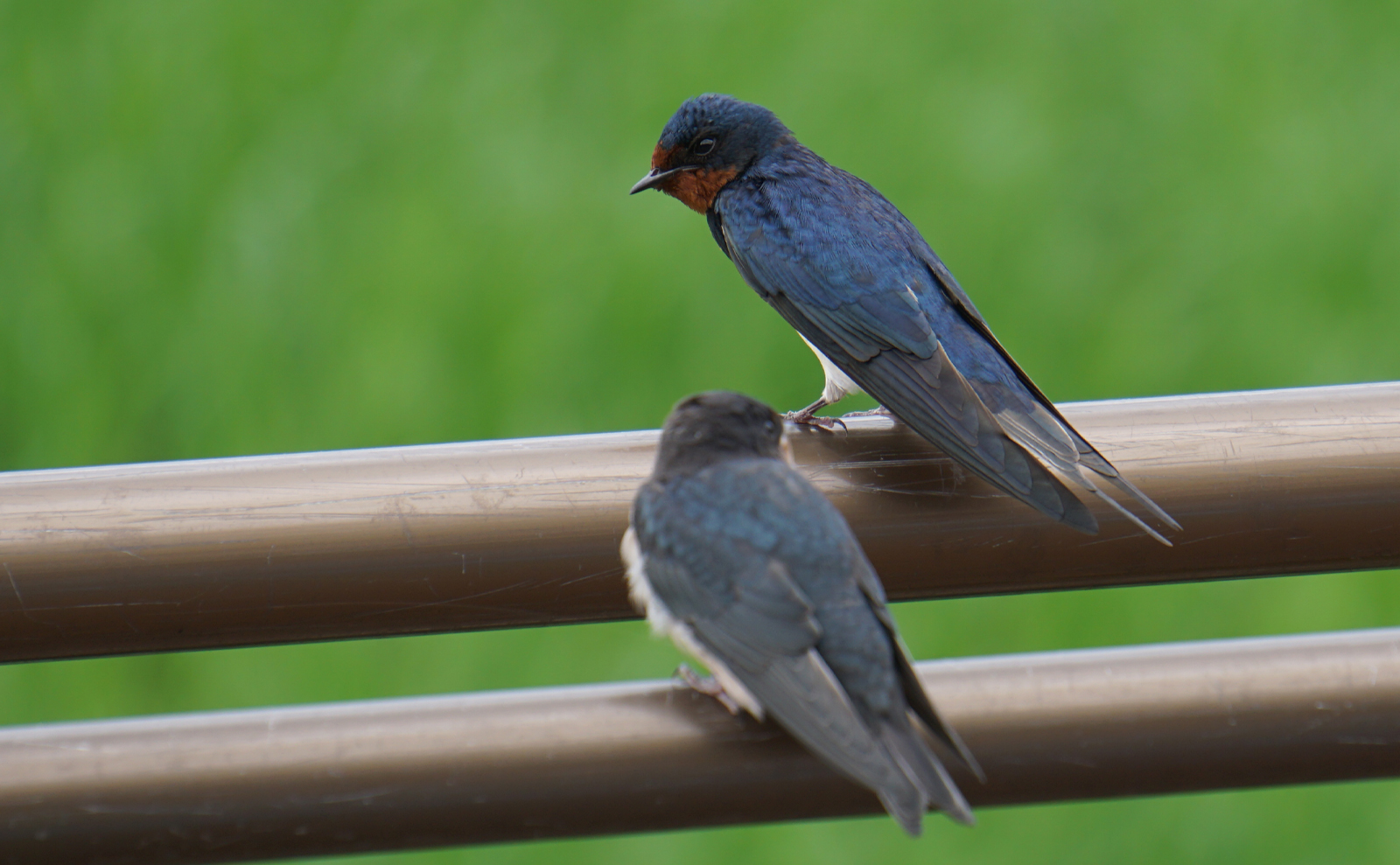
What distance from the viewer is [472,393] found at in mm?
3594

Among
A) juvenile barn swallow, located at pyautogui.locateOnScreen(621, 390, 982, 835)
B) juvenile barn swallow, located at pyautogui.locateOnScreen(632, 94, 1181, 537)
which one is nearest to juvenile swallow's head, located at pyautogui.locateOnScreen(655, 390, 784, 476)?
juvenile barn swallow, located at pyautogui.locateOnScreen(621, 390, 982, 835)

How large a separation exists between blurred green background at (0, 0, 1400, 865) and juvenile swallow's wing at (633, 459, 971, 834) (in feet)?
5.97

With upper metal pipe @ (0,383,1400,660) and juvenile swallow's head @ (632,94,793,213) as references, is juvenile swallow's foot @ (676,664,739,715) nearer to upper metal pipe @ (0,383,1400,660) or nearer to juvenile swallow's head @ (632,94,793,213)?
upper metal pipe @ (0,383,1400,660)

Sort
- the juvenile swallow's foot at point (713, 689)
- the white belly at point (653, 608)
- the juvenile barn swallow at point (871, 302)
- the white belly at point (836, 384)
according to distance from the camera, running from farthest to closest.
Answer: the white belly at point (836, 384)
the juvenile barn swallow at point (871, 302)
the white belly at point (653, 608)
the juvenile swallow's foot at point (713, 689)

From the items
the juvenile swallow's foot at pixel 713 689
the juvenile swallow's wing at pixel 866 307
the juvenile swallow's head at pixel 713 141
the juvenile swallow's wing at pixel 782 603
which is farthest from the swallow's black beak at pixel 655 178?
the juvenile swallow's foot at pixel 713 689

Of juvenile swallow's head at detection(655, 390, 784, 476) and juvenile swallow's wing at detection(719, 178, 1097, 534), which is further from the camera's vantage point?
juvenile swallow's wing at detection(719, 178, 1097, 534)

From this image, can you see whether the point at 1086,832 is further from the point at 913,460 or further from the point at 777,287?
the point at 913,460

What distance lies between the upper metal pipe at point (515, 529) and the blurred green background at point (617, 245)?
5.86ft

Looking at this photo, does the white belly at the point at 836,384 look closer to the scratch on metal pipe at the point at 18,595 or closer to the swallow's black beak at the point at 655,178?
the swallow's black beak at the point at 655,178

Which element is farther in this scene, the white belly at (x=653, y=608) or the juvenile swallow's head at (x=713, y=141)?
the juvenile swallow's head at (x=713, y=141)

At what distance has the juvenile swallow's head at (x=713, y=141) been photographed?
92.7 inches

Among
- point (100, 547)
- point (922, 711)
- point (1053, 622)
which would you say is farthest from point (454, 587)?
point (1053, 622)

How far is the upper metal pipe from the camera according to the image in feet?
3.75

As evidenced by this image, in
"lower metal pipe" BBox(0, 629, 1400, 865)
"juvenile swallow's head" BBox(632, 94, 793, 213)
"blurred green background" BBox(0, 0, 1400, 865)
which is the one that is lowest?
"blurred green background" BBox(0, 0, 1400, 865)
